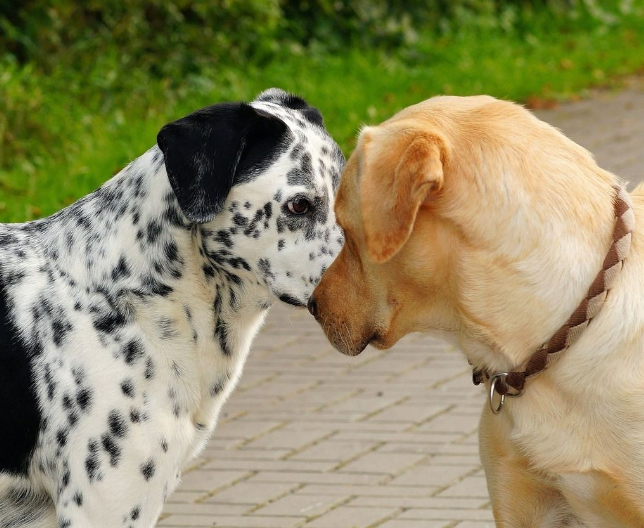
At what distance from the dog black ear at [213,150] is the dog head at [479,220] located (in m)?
0.38

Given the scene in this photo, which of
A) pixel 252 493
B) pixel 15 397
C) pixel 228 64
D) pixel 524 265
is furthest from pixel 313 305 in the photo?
pixel 228 64

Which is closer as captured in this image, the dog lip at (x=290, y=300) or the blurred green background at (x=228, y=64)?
the dog lip at (x=290, y=300)

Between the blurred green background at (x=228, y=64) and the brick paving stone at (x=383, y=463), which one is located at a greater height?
the brick paving stone at (x=383, y=463)

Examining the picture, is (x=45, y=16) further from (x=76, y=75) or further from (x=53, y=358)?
(x=53, y=358)

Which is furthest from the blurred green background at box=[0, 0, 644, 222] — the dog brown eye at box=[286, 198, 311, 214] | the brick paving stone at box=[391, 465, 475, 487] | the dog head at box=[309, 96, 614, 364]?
the dog head at box=[309, 96, 614, 364]

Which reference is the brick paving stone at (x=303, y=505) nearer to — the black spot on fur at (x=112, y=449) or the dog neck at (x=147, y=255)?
the dog neck at (x=147, y=255)

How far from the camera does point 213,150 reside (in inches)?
147

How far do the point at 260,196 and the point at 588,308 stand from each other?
1093 mm

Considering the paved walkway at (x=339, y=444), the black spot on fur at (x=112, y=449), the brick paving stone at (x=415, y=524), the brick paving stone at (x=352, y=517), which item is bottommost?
the paved walkway at (x=339, y=444)

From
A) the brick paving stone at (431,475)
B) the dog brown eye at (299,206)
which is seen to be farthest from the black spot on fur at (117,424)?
the brick paving stone at (431,475)

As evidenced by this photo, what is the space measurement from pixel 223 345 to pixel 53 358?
0.55 metres

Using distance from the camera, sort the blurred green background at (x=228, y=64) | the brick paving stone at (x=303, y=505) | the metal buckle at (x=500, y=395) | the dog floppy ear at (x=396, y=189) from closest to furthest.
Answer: the dog floppy ear at (x=396, y=189) → the metal buckle at (x=500, y=395) → the brick paving stone at (x=303, y=505) → the blurred green background at (x=228, y=64)

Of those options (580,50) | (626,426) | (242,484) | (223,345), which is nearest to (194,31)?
(580,50)

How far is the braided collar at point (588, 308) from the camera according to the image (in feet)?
11.1
